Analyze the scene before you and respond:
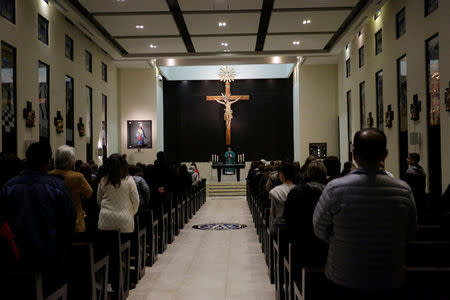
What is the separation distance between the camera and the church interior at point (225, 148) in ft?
7.92

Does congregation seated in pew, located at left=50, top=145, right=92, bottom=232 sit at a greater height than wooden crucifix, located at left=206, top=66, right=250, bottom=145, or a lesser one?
lesser

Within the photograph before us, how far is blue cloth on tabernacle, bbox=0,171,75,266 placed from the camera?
3.07 metres

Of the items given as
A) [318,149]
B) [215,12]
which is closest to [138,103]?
[318,149]

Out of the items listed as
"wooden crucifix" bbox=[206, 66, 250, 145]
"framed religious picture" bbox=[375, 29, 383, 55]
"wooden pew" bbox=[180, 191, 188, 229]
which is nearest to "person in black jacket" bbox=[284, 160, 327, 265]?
"wooden pew" bbox=[180, 191, 188, 229]

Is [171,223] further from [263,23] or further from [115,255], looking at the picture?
[263,23]

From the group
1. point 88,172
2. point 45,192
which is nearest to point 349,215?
point 45,192

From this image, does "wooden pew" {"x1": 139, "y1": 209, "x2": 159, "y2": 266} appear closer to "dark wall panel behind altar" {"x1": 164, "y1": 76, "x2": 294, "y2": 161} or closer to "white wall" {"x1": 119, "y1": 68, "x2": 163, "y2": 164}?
"white wall" {"x1": 119, "y1": 68, "x2": 163, "y2": 164}

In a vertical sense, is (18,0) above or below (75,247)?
above

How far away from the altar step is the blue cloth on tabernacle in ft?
55.2

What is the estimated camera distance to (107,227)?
482 cm

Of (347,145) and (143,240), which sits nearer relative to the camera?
(143,240)

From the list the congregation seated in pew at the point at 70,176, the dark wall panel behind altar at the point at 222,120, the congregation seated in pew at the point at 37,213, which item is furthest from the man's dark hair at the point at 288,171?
the dark wall panel behind altar at the point at 222,120

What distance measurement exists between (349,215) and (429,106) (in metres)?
9.14

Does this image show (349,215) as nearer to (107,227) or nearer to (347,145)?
(107,227)
